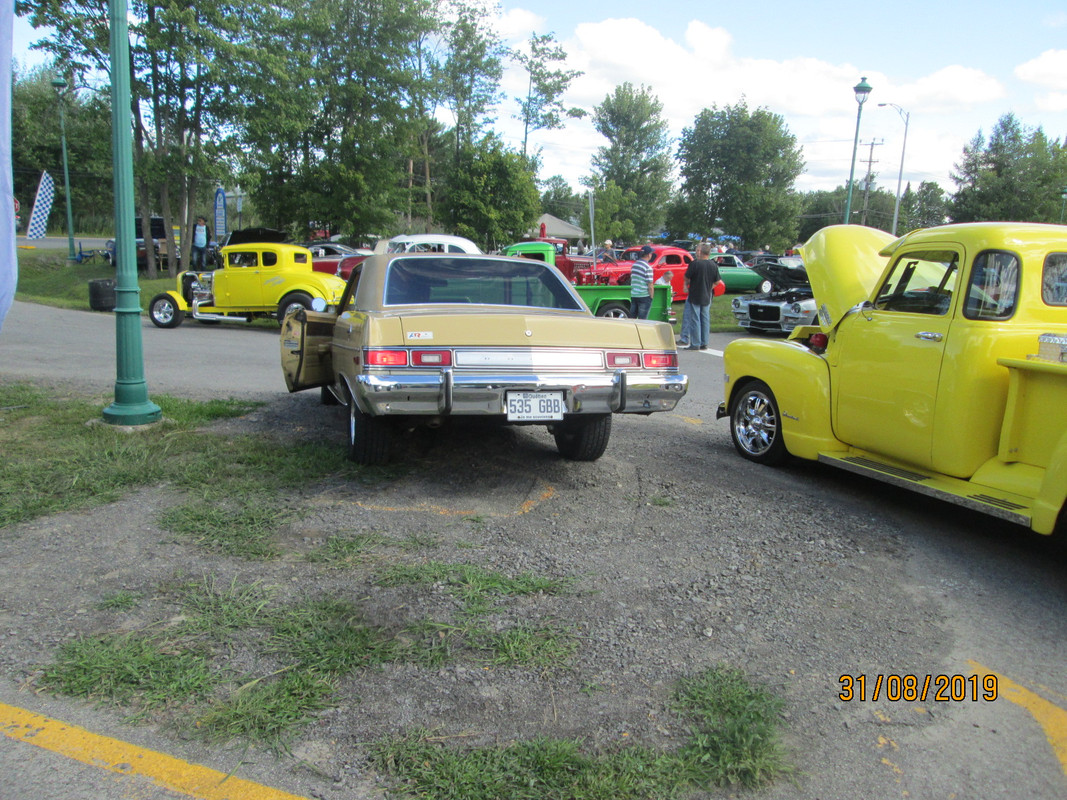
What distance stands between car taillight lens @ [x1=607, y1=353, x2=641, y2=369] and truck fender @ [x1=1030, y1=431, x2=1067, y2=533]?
2375 mm

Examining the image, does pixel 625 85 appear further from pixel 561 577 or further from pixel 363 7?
pixel 561 577

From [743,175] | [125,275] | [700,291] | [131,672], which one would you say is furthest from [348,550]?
[743,175]

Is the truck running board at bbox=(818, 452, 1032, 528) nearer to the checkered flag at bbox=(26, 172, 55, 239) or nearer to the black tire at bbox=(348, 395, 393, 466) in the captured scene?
Result: the black tire at bbox=(348, 395, 393, 466)

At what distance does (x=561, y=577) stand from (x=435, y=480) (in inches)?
70.1

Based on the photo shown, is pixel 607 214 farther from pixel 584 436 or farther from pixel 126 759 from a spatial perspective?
pixel 126 759

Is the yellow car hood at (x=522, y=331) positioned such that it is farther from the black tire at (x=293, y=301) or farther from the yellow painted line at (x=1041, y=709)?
the black tire at (x=293, y=301)

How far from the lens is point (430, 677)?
3014mm

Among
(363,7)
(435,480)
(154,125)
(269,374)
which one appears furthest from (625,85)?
(435,480)

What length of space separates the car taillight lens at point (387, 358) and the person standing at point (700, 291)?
9944 mm

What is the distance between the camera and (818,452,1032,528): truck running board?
4164 mm

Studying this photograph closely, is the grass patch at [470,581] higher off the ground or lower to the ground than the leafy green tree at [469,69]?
lower

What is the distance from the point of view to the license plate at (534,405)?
4.90 metres

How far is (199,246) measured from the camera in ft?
85.0

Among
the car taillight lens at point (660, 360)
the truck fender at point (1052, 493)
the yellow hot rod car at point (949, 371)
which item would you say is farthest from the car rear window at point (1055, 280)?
the car taillight lens at point (660, 360)
